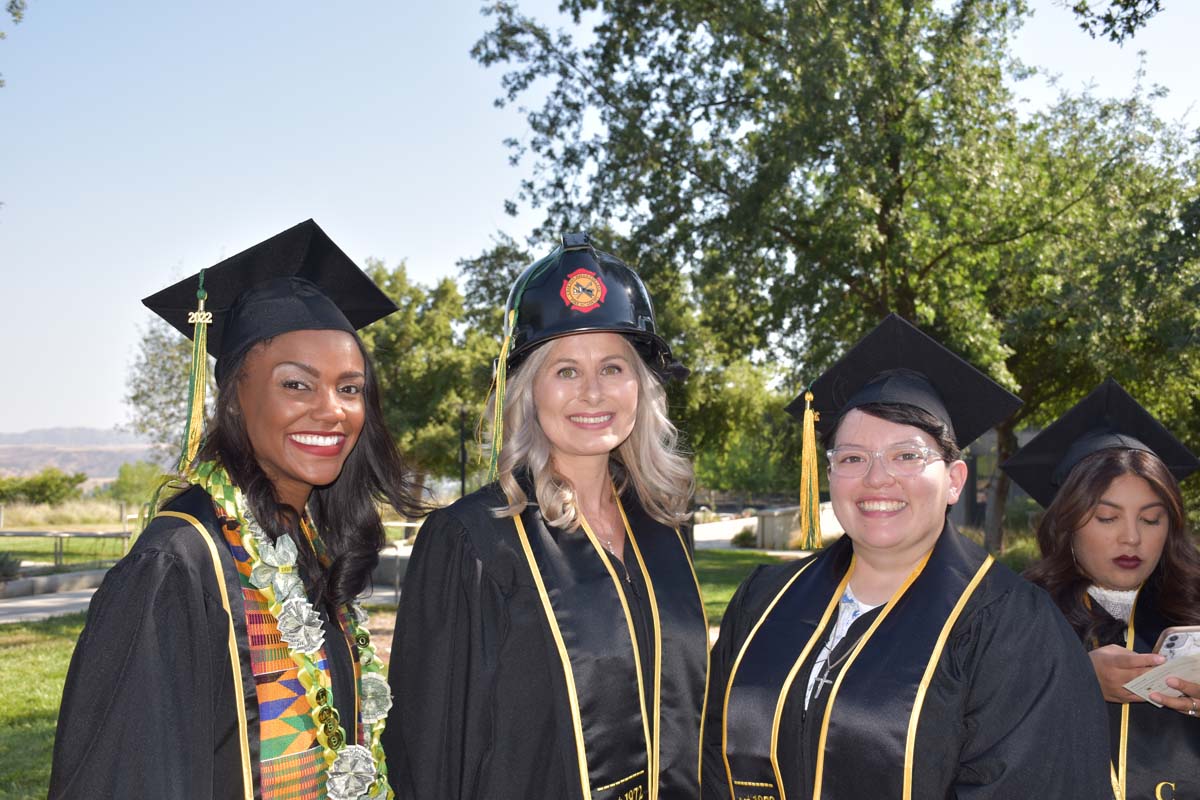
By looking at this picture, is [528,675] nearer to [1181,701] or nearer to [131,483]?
[1181,701]

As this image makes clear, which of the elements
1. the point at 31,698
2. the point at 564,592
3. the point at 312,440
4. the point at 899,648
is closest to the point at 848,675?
the point at 899,648

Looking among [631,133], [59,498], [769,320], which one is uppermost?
[631,133]

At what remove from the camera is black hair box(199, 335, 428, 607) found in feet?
8.46

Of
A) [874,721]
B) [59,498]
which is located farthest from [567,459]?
[59,498]

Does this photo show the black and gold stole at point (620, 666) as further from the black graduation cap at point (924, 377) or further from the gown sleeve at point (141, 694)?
the gown sleeve at point (141, 694)

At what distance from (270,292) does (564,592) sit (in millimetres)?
1220

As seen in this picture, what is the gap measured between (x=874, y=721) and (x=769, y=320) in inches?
573

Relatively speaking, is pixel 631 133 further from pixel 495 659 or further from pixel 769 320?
pixel 495 659

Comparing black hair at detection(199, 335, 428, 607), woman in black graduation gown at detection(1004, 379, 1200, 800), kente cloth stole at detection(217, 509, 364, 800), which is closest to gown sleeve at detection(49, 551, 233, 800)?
kente cloth stole at detection(217, 509, 364, 800)

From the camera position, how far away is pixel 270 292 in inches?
109

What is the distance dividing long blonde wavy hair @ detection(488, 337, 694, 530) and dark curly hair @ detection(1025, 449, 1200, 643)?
1.31 metres

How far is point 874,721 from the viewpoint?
2434 millimetres

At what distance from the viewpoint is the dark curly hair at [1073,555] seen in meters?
3.26

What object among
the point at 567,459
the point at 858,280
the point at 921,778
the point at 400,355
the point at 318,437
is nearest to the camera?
the point at 921,778
